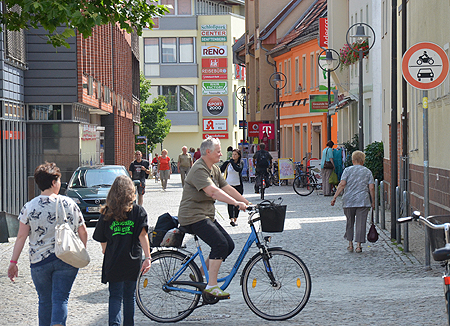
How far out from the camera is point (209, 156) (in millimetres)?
7906

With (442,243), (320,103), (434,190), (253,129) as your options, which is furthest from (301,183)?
(442,243)

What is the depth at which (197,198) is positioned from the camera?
7.81 metres

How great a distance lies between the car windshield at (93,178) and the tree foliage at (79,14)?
24.6ft

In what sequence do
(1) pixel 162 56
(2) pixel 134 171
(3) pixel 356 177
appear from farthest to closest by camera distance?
1. (1) pixel 162 56
2. (2) pixel 134 171
3. (3) pixel 356 177

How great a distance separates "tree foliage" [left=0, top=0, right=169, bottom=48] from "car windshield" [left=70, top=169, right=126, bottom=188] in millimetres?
7493

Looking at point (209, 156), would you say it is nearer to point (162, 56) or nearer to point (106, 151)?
point (106, 151)

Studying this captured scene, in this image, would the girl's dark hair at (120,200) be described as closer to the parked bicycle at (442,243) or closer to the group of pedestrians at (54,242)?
the group of pedestrians at (54,242)

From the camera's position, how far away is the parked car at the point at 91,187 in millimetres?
19000

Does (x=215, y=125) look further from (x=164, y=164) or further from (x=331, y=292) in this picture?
(x=331, y=292)

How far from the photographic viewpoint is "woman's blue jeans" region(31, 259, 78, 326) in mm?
6395

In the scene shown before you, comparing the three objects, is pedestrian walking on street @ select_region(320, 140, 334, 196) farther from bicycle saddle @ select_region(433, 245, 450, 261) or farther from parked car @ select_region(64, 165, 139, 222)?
bicycle saddle @ select_region(433, 245, 450, 261)

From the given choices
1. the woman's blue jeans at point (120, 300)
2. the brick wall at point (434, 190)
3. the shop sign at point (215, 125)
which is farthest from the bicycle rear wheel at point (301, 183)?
the shop sign at point (215, 125)

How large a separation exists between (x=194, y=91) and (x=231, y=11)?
971 centimetres

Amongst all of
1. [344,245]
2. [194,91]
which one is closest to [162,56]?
[194,91]
